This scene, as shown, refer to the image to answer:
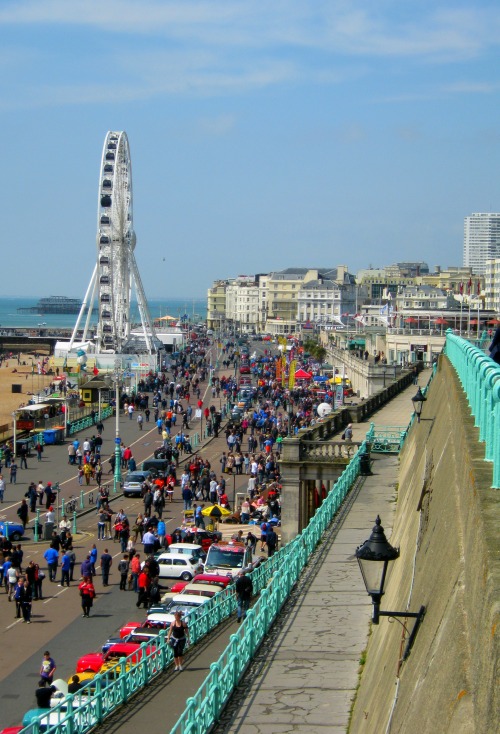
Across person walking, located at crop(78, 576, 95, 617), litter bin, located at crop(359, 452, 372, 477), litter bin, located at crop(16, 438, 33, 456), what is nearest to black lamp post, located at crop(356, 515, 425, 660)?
person walking, located at crop(78, 576, 95, 617)

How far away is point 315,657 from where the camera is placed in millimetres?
10758

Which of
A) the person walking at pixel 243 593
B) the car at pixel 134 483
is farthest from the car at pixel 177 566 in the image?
the car at pixel 134 483

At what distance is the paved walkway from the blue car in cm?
1229

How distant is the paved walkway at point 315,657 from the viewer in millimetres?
8977

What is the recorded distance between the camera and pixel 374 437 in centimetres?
2608

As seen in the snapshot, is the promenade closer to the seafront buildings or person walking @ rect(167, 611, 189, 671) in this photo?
person walking @ rect(167, 611, 189, 671)

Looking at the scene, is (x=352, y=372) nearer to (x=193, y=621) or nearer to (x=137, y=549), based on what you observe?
(x=137, y=549)

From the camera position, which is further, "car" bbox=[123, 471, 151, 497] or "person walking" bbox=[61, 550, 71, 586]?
"car" bbox=[123, 471, 151, 497]

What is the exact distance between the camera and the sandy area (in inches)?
2768

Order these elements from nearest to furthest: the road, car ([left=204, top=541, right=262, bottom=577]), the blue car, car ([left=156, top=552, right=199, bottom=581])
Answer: the road
car ([left=204, top=541, right=262, bottom=577])
car ([left=156, top=552, right=199, bottom=581])
the blue car

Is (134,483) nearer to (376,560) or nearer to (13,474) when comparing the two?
(13,474)

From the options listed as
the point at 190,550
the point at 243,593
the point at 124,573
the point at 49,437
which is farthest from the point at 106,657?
the point at 49,437

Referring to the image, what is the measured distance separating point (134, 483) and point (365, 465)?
14.1 metres

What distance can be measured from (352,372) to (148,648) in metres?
60.6
